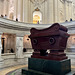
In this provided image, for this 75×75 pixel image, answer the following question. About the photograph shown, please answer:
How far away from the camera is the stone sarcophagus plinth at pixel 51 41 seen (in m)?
4.55

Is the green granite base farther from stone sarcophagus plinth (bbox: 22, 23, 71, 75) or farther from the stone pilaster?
the stone pilaster

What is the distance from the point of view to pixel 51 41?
4723 millimetres

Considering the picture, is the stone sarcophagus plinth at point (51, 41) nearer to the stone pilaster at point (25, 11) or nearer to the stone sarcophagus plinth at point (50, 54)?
the stone sarcophagus plinth at point (50, 54)

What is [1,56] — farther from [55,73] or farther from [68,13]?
[68,13]

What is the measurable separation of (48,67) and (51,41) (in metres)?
1.16

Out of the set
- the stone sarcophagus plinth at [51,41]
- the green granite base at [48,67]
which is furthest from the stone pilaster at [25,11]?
the green granite base at [48,67]

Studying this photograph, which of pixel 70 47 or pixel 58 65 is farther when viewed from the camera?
pixel 70 47

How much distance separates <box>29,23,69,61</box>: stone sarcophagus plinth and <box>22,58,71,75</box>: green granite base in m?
0.23

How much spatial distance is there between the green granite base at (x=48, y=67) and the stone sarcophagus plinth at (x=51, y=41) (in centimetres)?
23

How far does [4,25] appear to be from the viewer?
33.8 ft

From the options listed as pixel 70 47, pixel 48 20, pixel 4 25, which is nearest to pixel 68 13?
pixel 48 20

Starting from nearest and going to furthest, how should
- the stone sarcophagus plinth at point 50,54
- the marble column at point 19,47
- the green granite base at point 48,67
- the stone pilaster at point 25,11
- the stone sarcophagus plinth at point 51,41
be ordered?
the green granite base at point 48,67 → the stone sarcophagus plinth at point 50,54 → the stone sarcophagus plinth at point 51,41 → the marble column at point 19,47 → the stone pilaster at point 25,11

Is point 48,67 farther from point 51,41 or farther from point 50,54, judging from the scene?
point 51,41

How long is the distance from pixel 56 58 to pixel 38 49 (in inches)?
43.7
